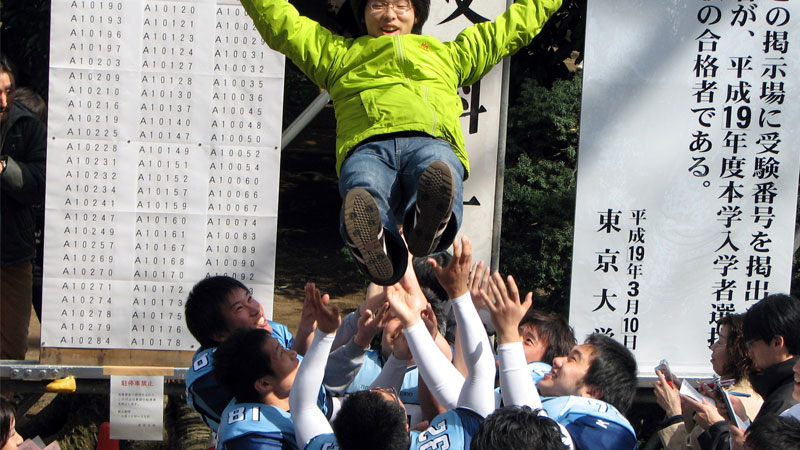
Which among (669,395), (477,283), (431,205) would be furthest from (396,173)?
(669,395)

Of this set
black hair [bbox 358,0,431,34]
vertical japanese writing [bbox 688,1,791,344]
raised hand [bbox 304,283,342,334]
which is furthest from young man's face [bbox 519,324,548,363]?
vertical japanese writing [bbox 688,1,791,344]

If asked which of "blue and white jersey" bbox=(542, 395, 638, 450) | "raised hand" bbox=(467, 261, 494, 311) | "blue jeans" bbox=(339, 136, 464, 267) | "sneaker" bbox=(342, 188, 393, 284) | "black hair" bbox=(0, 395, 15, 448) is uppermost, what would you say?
"blue jeans" bbox=(339, 136, 464, 267)

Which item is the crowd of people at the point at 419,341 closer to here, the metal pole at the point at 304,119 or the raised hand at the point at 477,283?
the raised hand at the point at 477,283

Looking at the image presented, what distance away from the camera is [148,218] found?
5098mm

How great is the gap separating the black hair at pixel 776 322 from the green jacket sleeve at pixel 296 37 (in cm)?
195

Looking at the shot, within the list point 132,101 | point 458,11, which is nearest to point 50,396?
point 132,101

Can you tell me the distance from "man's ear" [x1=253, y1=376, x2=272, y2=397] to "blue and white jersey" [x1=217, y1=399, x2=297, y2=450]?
1.7 inches

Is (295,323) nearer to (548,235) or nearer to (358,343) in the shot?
(548,235)

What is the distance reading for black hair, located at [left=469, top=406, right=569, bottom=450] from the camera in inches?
103

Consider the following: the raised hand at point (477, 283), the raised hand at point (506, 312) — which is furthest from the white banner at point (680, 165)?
the raised hand at point (506, 312)

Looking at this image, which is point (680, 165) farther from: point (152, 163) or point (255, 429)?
point (255, 429)

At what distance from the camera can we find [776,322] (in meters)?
3.69

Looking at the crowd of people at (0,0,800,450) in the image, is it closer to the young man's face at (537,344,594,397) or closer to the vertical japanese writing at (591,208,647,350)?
the young man's face at (537,344,594,397)

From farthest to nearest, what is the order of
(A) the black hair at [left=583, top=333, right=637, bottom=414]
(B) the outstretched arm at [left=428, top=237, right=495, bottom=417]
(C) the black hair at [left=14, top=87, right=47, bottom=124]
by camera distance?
(C) the black hair at [left=14, top=87, right=47, bottom=124], (A) the black hair at [left=583, top=333, right=637, bottom=414], (B) the outstretched arm at [left=428, top=237, right=495, bottom=417]
